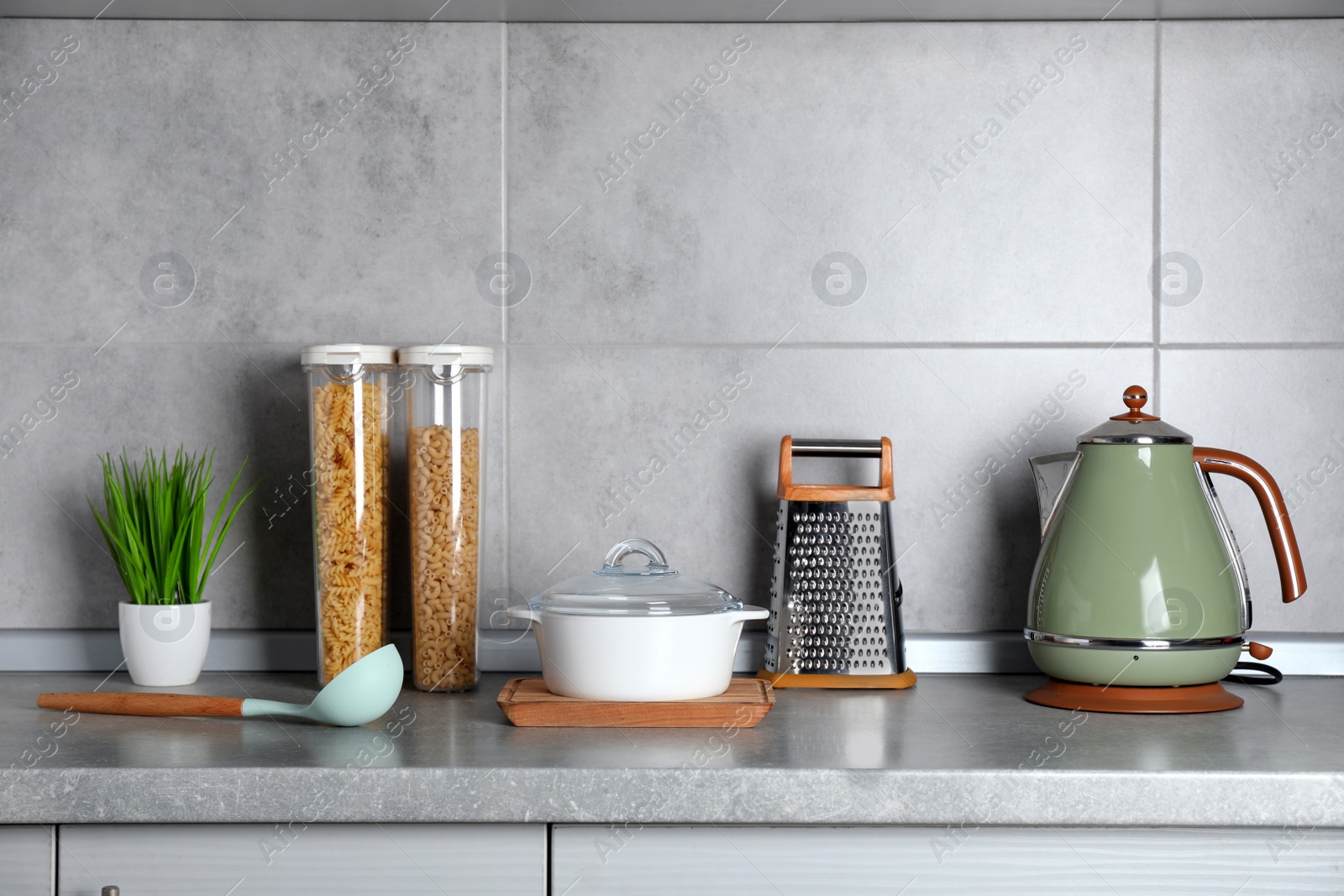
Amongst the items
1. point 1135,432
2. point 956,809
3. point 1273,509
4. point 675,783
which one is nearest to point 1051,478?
point 1135,432

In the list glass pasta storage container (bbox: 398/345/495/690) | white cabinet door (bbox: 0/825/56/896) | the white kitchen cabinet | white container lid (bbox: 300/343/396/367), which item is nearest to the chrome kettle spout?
the white kitchen cabinet

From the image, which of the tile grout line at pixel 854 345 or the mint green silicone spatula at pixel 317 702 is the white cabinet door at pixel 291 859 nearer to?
the mint green silicone spatula at pixel 317 702

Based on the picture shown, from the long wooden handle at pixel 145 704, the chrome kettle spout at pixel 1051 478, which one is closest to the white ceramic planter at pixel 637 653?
the long wooden handle at pixel 145 704

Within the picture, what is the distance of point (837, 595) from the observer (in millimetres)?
1107

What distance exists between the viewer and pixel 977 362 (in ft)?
4.06

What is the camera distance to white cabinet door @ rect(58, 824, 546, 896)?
78 cm

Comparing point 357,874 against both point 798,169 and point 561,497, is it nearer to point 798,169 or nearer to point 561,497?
point 561,497

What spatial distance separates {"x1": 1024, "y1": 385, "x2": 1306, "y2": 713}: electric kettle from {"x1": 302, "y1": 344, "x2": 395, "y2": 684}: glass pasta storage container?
0.67 meters

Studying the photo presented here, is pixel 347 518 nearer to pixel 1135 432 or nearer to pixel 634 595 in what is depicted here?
pixel 634 595

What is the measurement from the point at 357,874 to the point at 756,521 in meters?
0.61

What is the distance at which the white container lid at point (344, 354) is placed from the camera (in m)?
1.06

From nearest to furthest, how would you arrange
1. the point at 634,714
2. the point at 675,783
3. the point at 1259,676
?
the point at 675,783 → the point at 634,714 → the point at 1259,676

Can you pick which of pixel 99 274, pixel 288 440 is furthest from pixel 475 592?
pixel 99 274

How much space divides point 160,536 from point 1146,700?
99 cm
